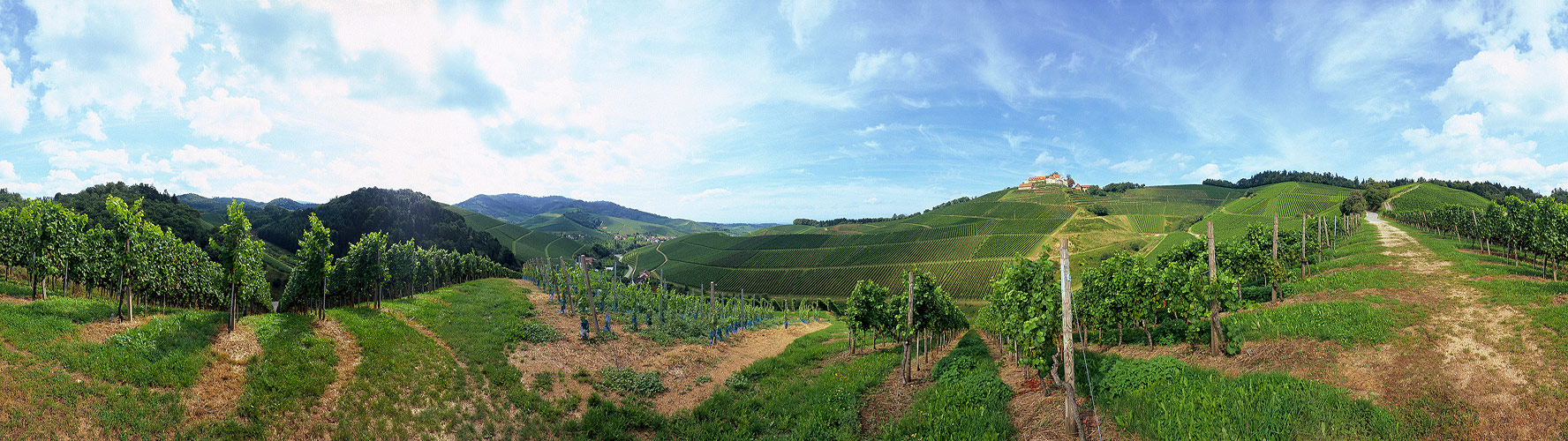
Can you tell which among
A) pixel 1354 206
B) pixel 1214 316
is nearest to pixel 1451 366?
pixel 1214 316

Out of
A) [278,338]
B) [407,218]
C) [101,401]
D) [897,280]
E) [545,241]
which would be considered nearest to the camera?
[101,401]

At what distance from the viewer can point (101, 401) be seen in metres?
9.60

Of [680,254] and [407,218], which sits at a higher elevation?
[407,218]

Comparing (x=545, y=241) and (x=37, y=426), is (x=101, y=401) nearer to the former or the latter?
(x=37, y=426)

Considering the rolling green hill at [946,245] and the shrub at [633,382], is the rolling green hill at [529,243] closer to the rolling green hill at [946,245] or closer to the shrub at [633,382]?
the rolling green hill at [946,245]

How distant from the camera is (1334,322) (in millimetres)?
13734

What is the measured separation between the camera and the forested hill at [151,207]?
8544 cm

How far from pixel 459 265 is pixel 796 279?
65127 millimetres

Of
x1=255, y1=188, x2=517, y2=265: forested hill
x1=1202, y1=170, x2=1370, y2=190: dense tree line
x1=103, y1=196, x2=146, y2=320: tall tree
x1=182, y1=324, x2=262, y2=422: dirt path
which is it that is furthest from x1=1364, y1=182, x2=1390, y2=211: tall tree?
x1=255, y1=188, x2=517, y2=265: forested hill

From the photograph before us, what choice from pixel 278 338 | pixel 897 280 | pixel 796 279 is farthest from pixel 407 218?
pixel 278 338

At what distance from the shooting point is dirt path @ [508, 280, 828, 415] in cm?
1566

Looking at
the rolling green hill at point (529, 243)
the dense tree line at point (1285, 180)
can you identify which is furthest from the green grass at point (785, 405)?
the dense tree line at point (1285, 180)

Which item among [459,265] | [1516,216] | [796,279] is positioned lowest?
[796,279]

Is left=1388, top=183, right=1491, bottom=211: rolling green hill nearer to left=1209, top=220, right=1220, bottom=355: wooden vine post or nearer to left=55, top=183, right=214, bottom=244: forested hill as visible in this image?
left=1209, top=220, right=1220, bottom=355: wooden vine post
